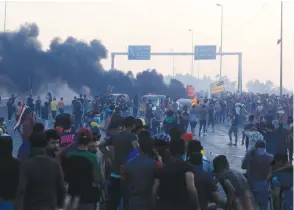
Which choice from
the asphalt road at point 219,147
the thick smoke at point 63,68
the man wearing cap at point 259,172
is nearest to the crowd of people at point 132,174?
the man wearing cap at point 259,172

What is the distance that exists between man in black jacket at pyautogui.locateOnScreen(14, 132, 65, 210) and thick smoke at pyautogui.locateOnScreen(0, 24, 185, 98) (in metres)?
43.4

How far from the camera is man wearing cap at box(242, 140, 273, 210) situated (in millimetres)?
8461

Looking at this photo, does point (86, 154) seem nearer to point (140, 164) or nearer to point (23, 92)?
point (140, 164)

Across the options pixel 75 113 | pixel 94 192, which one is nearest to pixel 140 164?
pixel 94 192

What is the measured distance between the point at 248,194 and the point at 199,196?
0.68 metres

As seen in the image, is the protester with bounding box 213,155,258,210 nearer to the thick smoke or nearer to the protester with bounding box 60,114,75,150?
the protester with bounding box 60,114,75,150

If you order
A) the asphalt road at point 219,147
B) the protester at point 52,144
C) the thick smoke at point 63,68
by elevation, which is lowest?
the asphalt road at point 219,147

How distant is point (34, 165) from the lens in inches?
241

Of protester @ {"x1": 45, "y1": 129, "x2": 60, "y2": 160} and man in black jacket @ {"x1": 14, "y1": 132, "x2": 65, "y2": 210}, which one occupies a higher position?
protester @ {"x1": 45, "y1": 129, "x2": 60, "y2": 160}

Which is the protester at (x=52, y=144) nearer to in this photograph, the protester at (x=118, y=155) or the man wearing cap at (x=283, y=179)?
the protester at (x=118, y=155)

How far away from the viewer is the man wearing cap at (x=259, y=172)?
8.46 metres

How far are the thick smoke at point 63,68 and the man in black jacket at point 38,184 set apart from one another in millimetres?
43390

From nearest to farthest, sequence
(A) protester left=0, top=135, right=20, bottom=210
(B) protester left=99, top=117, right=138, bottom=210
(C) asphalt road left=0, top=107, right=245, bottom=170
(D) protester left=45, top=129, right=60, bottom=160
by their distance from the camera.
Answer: (A) protester left=0, top=135, right=20, bottom=210 → (D) protester left=45, top=129, right=60, bottom=160 → (B) protester left=99, top=117, right=138, bottom=210 → (C) asphalt road left=0, top=107, right=245, bottom=170

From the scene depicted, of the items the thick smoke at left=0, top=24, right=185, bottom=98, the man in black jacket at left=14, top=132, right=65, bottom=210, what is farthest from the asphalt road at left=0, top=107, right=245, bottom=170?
the thick smoke at left=0, top=24, right=185, bottom=98
